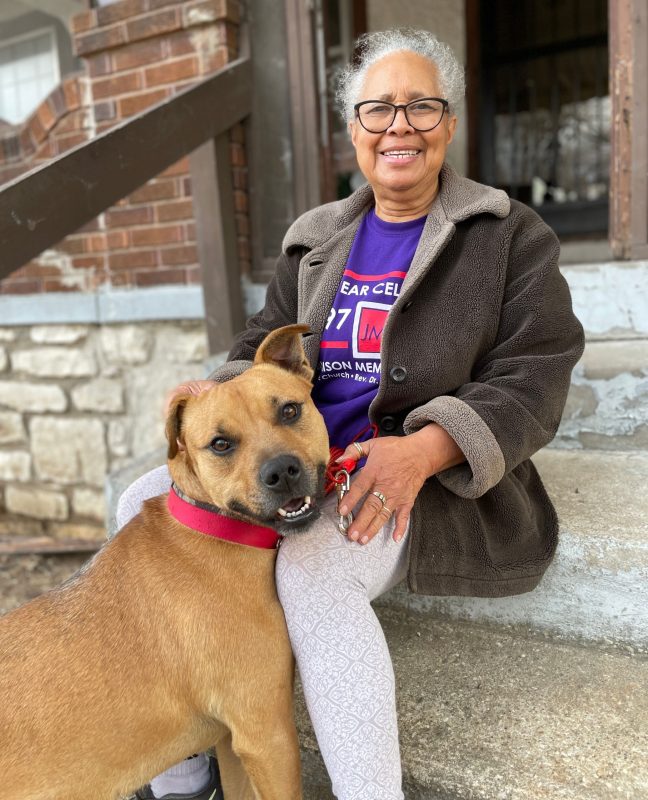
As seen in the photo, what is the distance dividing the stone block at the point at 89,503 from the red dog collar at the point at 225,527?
2.83 metres

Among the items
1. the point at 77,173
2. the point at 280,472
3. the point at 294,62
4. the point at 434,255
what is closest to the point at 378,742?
the point at 280,472

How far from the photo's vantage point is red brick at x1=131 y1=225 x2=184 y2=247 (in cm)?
362

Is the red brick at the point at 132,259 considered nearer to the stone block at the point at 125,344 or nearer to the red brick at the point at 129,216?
the red brick at the point at 129,216

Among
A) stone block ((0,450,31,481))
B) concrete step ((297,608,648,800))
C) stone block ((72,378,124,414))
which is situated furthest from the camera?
stone block ((0,450,31,481))

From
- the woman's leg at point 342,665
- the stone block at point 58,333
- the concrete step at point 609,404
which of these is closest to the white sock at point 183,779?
the woman's leg at point 342,665

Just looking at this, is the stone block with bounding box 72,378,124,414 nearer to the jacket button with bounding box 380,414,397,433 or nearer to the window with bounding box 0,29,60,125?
the window with bounding box 0,29,60,125

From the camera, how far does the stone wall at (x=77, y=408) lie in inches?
154

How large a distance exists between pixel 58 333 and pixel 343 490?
3.06 meters

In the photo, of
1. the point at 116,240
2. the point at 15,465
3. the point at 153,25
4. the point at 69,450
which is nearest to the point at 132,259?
→ the point at 116,240

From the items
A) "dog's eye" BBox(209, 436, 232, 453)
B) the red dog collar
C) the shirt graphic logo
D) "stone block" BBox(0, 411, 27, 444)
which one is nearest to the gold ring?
the red dog collar

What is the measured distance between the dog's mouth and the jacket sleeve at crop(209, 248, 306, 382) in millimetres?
735

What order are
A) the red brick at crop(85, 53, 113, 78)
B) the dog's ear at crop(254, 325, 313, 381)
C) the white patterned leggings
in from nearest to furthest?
the white patterned leggings < the dog's ear at crop(254, 325, 313, 381) < the red brick at crop(85, 53, 113, 78)

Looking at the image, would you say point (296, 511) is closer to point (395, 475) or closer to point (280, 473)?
point (280, 473)

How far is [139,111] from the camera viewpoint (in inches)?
144
